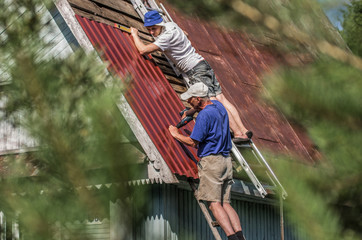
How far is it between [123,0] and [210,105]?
3400 millimetres

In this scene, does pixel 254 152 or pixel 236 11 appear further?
pixel 254 152

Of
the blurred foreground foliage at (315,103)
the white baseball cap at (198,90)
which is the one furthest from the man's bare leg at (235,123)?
the blurred foreground foliage at (315,103)

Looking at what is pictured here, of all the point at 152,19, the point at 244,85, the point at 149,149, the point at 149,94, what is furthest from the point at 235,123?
the point at 244,85

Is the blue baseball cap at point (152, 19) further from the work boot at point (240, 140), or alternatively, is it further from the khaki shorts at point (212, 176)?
the khaki shorts at point (212, 176)

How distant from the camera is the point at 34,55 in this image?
99.7 inches

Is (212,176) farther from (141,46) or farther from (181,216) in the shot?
(141,46)

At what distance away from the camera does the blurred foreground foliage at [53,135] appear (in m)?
2.47

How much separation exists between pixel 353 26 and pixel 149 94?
6487mm

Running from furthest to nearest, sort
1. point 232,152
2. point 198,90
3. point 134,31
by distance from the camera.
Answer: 1. point 134,31
2. point 232,152
3. point 198,90

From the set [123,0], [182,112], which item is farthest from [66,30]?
[182,112]

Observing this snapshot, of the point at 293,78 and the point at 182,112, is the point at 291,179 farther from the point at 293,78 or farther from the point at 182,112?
the point at 182,112

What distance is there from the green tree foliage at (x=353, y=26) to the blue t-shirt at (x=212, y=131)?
4.79 metres

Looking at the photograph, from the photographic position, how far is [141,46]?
9.19 metres

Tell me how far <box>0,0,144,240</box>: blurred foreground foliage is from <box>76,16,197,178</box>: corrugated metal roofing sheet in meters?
5.59
